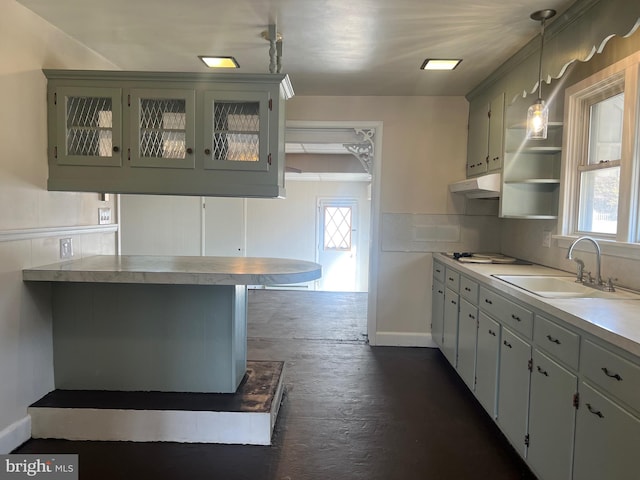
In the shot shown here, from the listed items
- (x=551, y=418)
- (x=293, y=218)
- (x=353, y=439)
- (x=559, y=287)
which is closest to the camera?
(x=551, y=418)

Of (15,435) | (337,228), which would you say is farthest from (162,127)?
(337,228)

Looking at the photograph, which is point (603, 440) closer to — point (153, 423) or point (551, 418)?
point (551, 418)

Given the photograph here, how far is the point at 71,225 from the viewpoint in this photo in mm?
2695

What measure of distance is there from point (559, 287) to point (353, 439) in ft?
5.00

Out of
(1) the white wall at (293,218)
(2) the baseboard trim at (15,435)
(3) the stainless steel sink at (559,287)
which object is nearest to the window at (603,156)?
(3) the stainless steel sink at (559,287)

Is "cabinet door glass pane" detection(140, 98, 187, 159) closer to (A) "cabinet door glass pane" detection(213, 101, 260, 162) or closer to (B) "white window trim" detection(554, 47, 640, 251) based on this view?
(A) "cabinet door glass pane" detection(213, 101, 260, 162)

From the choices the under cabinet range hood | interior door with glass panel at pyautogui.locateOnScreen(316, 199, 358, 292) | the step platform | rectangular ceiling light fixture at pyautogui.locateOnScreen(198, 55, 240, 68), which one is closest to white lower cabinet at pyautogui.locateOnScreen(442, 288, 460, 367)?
the under cabinet range hood

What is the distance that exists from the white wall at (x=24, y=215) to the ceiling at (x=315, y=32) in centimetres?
21

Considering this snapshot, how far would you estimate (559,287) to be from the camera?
2521mm

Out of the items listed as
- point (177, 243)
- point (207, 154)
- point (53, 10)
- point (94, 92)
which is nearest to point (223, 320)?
point (207, 154)

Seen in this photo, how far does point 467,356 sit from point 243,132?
6.97ft

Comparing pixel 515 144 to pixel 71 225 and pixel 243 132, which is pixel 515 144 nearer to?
pixel 243 132

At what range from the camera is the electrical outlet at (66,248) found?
258 cm

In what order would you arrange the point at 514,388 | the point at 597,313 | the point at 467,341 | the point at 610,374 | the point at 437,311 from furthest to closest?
the point at 437,311, the point at 467,341, the point at 514,388, the point at 597,313, the point at 610,374
